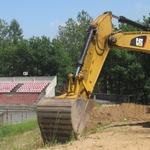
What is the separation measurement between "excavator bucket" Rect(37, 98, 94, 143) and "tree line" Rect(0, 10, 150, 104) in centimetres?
2701

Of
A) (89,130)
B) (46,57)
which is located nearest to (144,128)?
(89,130)

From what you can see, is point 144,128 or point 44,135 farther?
point 144,128

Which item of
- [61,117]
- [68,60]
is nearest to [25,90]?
[68,60]

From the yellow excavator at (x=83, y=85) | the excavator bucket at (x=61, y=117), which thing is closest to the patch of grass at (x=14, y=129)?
the yellow excavator at (x=83, y=85)

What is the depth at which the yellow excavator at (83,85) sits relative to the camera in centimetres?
1064

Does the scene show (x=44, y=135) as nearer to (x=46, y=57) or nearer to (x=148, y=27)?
(x=148, y=27)

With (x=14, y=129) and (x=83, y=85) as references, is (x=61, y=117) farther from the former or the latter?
(x=14, y=129)

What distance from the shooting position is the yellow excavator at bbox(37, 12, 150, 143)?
10.6 metres

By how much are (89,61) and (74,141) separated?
276cm

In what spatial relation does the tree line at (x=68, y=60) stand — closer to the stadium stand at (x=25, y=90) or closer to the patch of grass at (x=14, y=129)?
the stadium stand at (x=25, y=90)

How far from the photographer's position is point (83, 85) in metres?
11.6

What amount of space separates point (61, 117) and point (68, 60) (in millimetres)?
54943

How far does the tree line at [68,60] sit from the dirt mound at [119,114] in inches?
782

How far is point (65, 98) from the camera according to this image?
35.8ft
